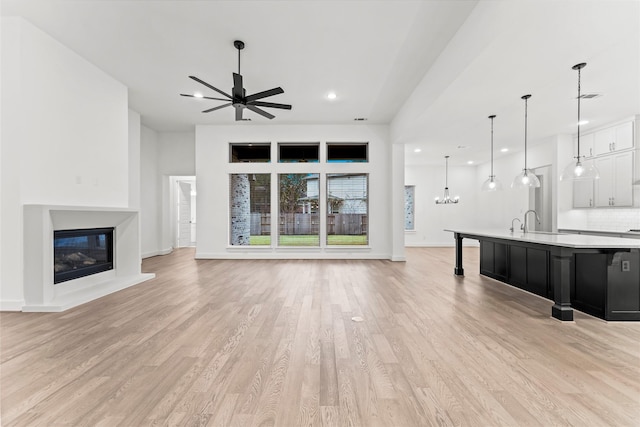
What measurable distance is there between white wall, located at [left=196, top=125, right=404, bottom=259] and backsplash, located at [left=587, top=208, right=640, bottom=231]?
4529 millimetres

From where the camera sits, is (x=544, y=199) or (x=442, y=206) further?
(x=442, y=206)

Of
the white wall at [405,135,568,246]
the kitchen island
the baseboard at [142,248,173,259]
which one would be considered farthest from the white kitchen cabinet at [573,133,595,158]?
the baseboard at [142,248,173,259]

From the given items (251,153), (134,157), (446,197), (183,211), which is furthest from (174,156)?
(446,197)

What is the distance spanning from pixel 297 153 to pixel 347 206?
1.83 m

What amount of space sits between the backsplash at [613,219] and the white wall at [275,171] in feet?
14.9

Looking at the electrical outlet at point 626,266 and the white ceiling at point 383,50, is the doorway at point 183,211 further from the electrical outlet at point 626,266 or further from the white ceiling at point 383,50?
the electrical outlet at point 626,266

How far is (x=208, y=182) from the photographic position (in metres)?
7.50

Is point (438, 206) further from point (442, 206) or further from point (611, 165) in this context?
point (611, 165)

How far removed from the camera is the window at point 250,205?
763 centimetres

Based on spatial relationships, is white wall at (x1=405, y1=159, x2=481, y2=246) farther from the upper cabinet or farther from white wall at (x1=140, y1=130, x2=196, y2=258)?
white wall at (x1=140, y1=130, x2=196, y2=258)

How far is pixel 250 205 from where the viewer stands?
768 cm

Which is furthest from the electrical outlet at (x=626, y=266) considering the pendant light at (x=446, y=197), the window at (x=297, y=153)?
the pendant light at (x=446, y=197)

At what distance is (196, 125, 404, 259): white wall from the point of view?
7.47 m

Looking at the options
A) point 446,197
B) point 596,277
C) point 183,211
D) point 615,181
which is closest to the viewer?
point 596,277
